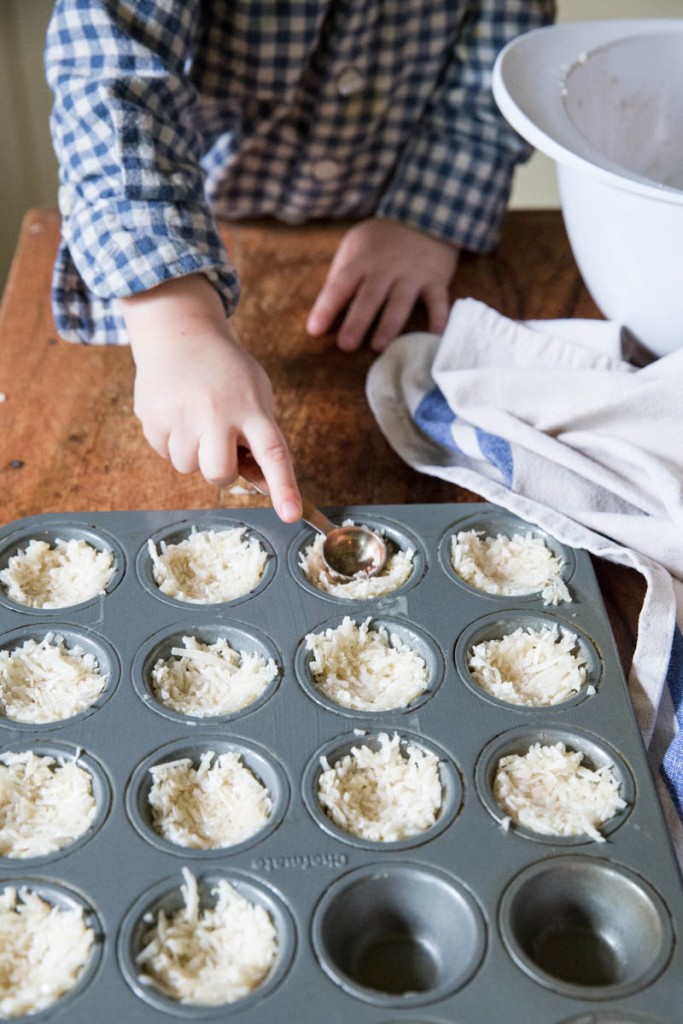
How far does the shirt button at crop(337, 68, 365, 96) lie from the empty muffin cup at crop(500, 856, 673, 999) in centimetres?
108

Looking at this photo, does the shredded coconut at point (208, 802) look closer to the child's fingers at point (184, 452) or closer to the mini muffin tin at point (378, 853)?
the mini muffin tin at point (378, 853)

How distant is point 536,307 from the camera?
52.9 inches

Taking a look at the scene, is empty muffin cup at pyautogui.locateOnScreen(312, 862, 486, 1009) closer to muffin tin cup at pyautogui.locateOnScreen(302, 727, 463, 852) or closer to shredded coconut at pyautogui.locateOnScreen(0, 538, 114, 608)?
muffin tin cup at pyautogui.locateOnScreen(302, 727, 463, 852)

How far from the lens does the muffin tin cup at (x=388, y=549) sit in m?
0.91

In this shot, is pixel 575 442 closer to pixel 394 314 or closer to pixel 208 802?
pixel 394 314

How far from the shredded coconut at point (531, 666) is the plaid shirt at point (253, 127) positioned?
52cm

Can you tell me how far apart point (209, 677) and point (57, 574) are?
19 centimetres

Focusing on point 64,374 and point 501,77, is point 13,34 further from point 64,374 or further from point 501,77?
point 501,77

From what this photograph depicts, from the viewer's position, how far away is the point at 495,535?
100 cm

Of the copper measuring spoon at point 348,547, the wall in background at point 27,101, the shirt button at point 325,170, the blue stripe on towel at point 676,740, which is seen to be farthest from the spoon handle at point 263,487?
the wall in background at point 27,101

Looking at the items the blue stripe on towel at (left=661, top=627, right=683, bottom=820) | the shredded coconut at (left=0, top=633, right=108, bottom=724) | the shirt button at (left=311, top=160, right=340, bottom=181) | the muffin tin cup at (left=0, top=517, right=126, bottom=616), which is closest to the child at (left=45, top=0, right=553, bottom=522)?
the shirt button at (left=311, top=160, right=340, bottom=181)

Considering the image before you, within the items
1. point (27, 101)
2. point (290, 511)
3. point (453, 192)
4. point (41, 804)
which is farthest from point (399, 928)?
point (27, 101)

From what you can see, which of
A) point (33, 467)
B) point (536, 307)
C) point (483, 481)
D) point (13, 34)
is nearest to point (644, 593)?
point (483, 481)

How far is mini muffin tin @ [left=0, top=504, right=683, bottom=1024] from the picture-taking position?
633 millimetres
